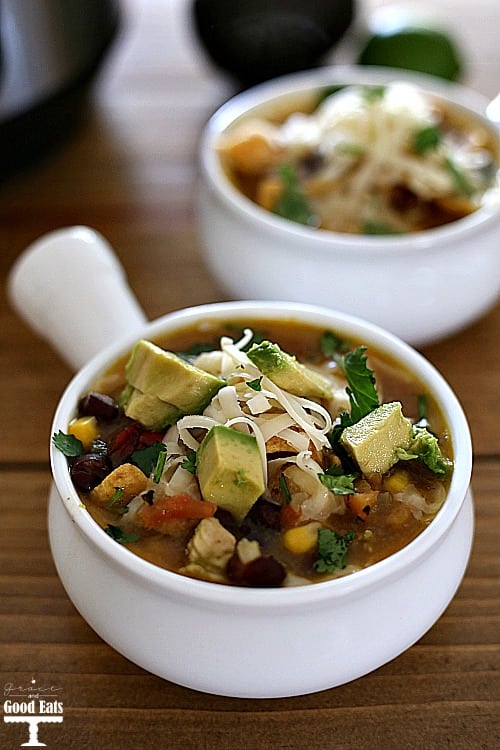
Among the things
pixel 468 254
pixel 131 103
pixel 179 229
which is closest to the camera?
pixel 468 254

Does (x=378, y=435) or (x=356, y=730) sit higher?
(x=378, y=435)

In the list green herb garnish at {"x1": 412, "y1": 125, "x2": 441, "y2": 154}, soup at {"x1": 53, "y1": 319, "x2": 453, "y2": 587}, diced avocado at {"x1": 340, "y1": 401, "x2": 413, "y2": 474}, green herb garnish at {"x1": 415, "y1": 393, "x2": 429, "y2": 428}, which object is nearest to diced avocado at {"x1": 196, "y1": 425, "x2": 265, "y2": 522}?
soup at {"x1": 53, "y1": 319, "x2": 453, "y2": 587}

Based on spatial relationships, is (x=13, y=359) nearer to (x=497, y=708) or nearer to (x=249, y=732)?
(x=249, y=732)

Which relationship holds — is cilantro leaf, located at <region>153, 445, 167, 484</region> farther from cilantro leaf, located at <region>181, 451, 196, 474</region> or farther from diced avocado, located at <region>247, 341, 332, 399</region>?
diced avocado, located at <region>247, 341, 332, 399</region>

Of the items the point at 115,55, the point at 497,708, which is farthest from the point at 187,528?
the point at 115,55

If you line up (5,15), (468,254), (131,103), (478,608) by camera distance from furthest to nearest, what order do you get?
1. (131,103)
2. (5,15)
3. (468,254)
4. (478,608)

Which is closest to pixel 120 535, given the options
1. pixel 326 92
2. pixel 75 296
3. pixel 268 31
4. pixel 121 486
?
pixel 121 486

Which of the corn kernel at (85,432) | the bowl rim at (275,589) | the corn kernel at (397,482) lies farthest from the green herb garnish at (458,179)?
the corn kernel at (85,432)
